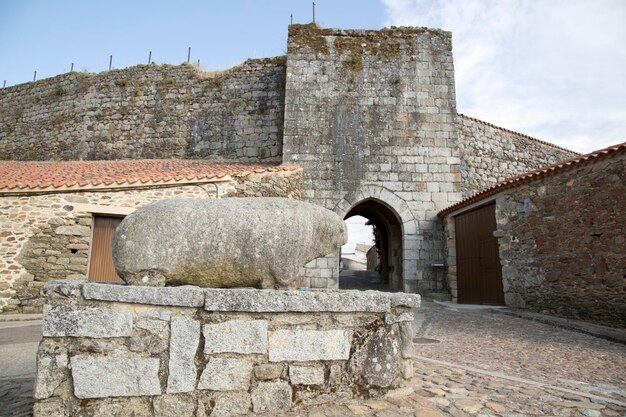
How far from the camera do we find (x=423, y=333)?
5.74 m

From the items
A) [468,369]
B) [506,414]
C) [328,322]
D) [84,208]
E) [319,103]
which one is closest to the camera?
[506,414]

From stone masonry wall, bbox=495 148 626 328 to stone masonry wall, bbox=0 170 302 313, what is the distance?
8333 millimetres

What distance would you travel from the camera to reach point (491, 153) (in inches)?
586

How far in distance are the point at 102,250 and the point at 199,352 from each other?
6.95 m

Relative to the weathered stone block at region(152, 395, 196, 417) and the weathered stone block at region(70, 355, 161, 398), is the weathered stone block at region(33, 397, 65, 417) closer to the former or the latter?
the weathered stone block at region(70, 355, 161, 398)

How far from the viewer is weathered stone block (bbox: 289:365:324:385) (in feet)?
8.89

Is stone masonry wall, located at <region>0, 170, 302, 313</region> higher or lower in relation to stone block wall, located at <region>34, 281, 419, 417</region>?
higher

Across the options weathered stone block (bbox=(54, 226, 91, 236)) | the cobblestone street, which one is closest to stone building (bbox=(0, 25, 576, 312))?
weathered stone block (bbox=(54, 226, 91, 236))

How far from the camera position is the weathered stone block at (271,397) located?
2.62 m

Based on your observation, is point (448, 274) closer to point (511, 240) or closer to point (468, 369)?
point (511, 240)

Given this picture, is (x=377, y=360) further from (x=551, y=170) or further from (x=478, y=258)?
(x=478, y=258)

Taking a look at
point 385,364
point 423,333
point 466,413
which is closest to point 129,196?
point 423,333

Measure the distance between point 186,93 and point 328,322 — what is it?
13331mm

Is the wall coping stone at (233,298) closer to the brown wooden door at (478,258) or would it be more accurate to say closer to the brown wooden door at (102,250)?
the brown wooden door at (102,250)
